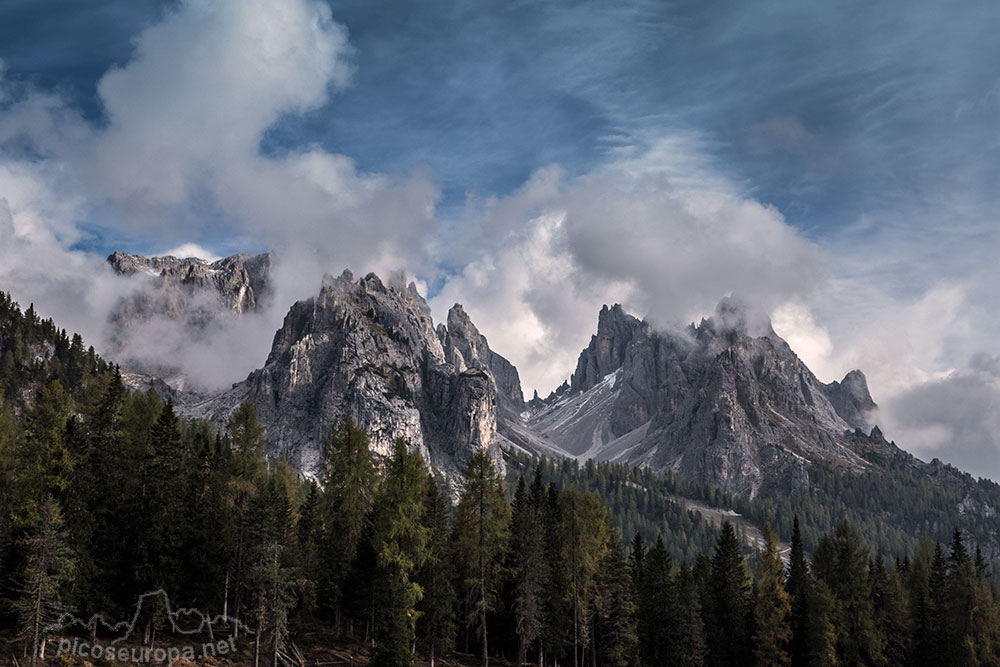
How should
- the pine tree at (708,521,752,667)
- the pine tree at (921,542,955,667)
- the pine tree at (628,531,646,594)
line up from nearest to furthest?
the pine tree at (628,531,646,594) < the pine tree at (708,521,752,667) < the pine tree at (921,542,955,667)

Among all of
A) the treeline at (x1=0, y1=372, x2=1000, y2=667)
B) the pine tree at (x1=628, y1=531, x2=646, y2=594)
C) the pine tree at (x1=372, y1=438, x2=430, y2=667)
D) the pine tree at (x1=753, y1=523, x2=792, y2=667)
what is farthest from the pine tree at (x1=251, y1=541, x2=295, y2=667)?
the pine tree at (x1=753, y1=523, x2=792, y2=667)

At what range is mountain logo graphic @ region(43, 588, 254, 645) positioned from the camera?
178ft

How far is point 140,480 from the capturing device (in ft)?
203

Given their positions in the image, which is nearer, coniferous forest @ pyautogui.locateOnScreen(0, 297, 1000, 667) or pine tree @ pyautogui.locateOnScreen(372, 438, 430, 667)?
coniferous forest @ pyautogui.locateOnScreen(0, 297, 1000, 667)

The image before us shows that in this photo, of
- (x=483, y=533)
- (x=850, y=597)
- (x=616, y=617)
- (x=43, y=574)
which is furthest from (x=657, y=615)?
(x=43, y=574)

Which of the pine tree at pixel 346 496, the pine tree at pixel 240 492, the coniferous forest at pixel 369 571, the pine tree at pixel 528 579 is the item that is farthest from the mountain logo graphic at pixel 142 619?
the pine tree at pixel 528 579

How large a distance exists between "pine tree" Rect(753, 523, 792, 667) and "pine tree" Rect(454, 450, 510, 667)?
36.8 metres

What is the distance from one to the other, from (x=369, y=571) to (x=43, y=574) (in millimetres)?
26221

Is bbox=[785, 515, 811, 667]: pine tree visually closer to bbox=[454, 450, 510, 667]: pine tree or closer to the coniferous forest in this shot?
the coniferous forest

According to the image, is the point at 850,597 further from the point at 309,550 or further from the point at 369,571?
the point at 309,550

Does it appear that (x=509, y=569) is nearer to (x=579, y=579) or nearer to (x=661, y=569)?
(x=579, y=579)

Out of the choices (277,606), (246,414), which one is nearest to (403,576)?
(277,606)

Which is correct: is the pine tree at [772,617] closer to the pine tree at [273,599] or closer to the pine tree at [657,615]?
the pine tree at [657,615]

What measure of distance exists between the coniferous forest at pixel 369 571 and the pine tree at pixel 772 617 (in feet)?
0.75
